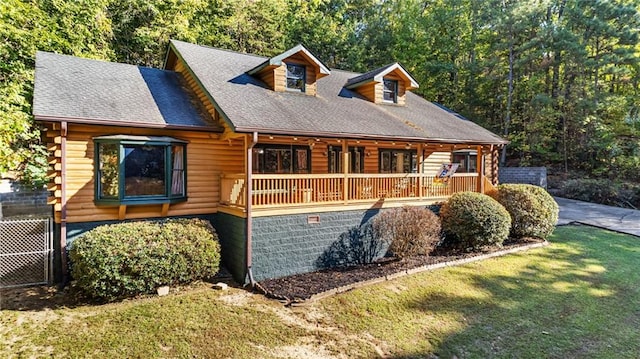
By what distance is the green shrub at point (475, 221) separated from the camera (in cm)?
1073

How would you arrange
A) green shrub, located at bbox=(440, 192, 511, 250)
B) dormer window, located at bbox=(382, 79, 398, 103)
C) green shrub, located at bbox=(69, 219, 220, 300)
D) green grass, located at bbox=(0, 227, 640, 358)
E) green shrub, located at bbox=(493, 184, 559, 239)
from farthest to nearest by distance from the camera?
dormer window, located at bbox=(382, 79, 398, 103), green shrub, located at bbox=(493, 184, 559, 239), green shrub, located at bbox=(440, 192, 511, 250), green shrub, located at bbox=(69, 219, 220, 300), green grass, located at bbox=(0, 227, 640, 358)

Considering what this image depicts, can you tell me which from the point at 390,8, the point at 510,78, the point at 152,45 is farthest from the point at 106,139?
the point at 390,8

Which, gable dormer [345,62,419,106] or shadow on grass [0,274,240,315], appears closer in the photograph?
shadow on grass [0,274,240,315]

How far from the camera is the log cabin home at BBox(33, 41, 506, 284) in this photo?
820 centimetres

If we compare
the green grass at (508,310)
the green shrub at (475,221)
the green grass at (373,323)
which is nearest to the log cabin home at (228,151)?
the green shrub at (475,221)

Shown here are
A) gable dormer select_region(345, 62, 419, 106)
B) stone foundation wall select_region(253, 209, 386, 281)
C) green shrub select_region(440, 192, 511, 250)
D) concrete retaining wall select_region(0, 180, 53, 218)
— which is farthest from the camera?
concrete retaining wall select_region(0, 180, 53, 218)

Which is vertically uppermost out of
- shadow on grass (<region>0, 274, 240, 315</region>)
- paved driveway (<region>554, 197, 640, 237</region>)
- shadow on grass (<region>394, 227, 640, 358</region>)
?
paved driveway (<region>554, 197, 640, 237</region>)

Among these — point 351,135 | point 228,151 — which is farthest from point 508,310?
point 228,151

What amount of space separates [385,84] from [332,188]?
6518 mm

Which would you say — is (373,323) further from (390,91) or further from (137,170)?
(390,91)

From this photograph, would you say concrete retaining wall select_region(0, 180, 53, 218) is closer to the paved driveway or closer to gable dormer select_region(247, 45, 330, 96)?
gable dormer select_region(247, 45, 330, 96)

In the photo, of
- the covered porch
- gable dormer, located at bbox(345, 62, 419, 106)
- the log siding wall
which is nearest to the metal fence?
the log siding wall

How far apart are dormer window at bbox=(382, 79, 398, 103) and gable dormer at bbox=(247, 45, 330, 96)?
332cm

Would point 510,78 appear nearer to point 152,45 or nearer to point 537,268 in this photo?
point 537,268
